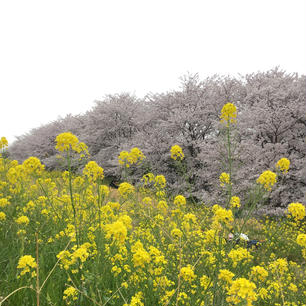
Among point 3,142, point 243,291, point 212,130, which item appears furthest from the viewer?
point 212,130

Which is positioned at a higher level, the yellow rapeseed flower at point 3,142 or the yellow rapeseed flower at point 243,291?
the yellow rapeseed flower at point 3,142

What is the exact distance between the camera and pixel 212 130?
15773 mm

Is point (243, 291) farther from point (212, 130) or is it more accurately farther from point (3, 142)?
point (212, 130)

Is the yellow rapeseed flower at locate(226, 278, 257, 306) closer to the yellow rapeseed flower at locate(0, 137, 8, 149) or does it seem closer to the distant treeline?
the distant treeline

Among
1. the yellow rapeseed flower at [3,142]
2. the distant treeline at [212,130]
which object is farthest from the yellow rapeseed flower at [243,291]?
the yellow rapeseed flower at [3,142]

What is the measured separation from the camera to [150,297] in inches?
103

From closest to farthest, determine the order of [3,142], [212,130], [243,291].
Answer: [243,291]
[3,142]
[212,130]

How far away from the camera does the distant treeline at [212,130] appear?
11305mm

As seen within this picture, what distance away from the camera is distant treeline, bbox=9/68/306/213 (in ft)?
37.1

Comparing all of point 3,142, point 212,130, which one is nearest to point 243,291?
point 3,142

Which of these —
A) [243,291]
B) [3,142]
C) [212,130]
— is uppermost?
[3,142]

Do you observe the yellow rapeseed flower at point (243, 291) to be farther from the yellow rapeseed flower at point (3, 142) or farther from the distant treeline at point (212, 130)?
the yellow rapeseed flower at point (3, 142)

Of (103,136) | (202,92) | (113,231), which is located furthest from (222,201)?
(103,136)

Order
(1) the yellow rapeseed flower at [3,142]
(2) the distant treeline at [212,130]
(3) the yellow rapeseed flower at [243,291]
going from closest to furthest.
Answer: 1. (3) the yellow rapeseed flower at [243,291]
2. (1) the yellow rapeseed flower at [3,142]
3. (2) the distant treeline at [212,130]
